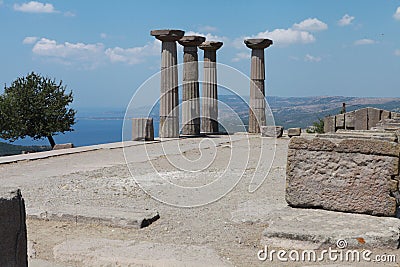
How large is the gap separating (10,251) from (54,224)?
3.33 meters

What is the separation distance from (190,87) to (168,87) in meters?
2.13

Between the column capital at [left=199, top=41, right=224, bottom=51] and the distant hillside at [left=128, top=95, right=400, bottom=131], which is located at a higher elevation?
the column capital at [left=199, top=41, right=224, bottom=51]

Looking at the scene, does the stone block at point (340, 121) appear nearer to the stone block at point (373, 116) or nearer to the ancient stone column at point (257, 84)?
the stone block at point (373, 116)

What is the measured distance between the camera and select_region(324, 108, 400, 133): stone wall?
56.5 feet

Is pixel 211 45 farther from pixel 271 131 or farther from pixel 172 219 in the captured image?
pixel 172 219

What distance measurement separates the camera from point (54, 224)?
6.46 metres

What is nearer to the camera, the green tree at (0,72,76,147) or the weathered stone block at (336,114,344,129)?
the weathered stone block at (336,114,344,129)

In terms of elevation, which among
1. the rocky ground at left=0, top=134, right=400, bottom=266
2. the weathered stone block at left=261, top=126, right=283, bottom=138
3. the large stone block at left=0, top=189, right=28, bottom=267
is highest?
the weathered stone block at left=261, top=126, right=283, bottom=138

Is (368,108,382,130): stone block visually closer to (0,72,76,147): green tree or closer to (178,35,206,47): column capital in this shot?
(178,35,206,47): column capital

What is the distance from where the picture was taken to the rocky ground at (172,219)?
506 cm

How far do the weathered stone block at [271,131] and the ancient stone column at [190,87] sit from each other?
282cm

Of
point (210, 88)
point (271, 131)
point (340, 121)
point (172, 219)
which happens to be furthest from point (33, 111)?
point (172, 219)

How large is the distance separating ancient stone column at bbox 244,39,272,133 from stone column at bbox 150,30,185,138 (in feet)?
14.6

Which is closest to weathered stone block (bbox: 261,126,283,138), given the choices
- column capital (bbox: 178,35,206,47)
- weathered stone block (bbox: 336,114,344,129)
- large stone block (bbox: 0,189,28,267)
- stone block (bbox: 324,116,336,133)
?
stone block (bbox: 324,116,336,133)
